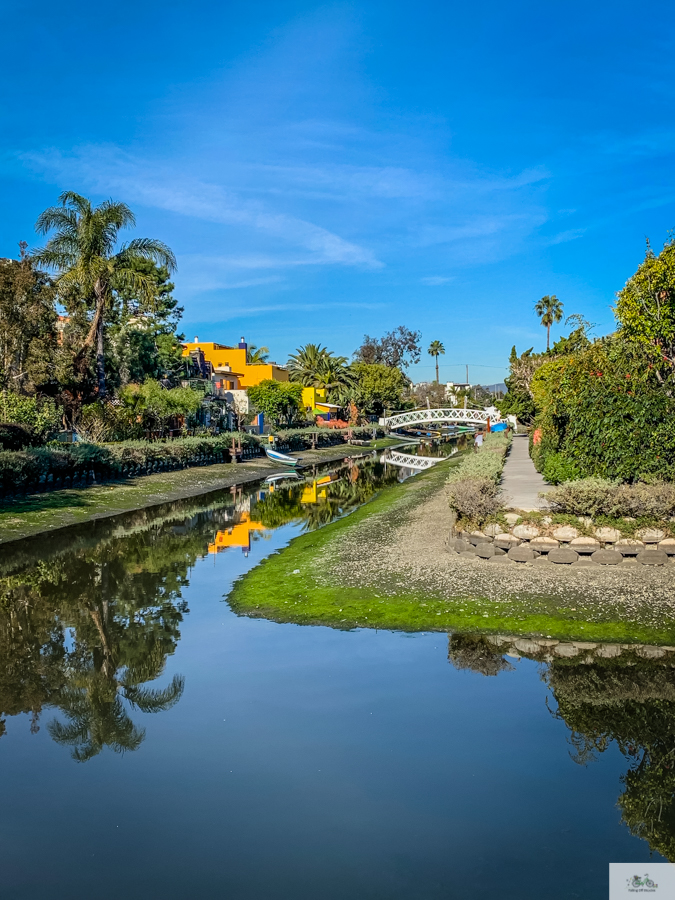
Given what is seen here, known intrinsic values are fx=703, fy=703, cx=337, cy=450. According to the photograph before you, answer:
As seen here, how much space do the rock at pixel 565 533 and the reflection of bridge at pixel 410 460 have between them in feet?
109

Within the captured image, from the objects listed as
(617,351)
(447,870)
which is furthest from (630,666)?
(617,351)

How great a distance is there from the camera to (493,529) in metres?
13.5

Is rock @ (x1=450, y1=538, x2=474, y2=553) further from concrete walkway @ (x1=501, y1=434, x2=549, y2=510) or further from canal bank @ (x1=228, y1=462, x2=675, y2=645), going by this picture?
concrete walkway @ (x1=501, y1=434, x2=549, y2=510)

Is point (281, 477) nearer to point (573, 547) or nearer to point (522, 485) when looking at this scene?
point (522, 485)

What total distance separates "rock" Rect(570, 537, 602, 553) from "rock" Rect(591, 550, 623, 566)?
9 centimetres

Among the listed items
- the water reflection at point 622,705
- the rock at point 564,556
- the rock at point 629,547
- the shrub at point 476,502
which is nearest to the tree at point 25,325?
the shrub at point 476,502

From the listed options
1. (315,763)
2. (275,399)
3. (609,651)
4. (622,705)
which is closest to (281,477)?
(275,399)

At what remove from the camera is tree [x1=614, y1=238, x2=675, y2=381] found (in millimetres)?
18922

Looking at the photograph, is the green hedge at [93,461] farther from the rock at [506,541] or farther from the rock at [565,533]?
the rock at [565,533]

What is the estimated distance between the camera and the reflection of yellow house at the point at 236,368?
3054 inches

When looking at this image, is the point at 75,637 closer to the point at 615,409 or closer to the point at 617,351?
the point at 615,409

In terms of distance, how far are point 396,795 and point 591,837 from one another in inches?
63.1

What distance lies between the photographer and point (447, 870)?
5121 millimetres

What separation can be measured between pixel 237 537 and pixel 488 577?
31.3ft
